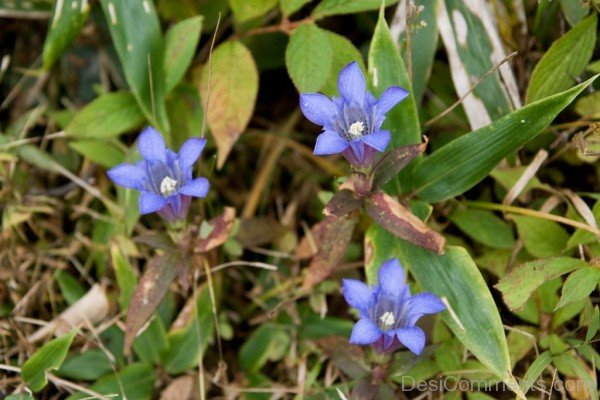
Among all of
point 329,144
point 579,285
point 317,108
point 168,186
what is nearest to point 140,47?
point 168,186

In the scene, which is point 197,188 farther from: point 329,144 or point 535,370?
point 535,370

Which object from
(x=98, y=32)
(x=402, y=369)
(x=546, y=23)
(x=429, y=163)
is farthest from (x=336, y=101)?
(x=98, y=32)

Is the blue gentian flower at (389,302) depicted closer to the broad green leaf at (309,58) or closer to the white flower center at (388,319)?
the white flower center at (388,319)

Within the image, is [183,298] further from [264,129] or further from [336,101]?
[336,101]

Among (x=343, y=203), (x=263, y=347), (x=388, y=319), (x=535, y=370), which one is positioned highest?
(x=343, y=203)

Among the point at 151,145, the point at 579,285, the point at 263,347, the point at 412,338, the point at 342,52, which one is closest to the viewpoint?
the point at 412,338

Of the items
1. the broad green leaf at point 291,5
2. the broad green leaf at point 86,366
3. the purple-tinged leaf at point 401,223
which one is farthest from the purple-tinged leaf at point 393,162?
the broad green leaf at point 86,366
